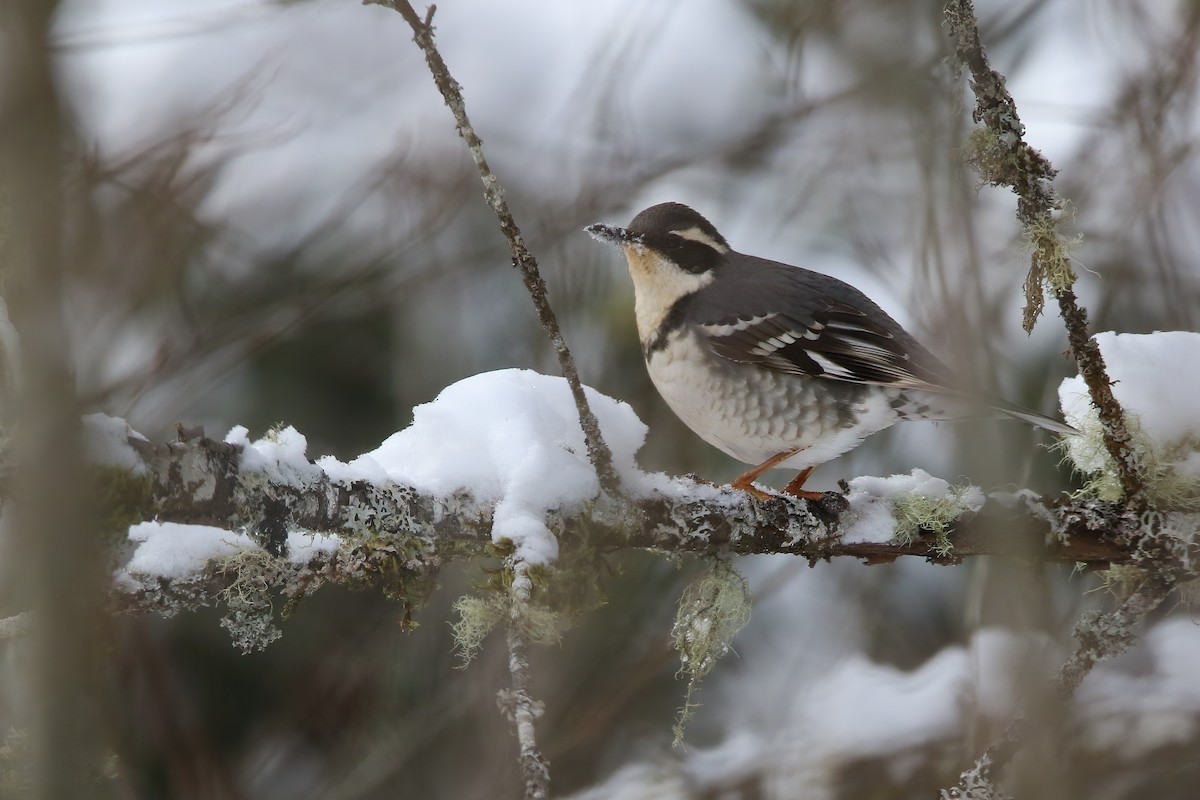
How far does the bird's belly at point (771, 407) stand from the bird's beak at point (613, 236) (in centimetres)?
48

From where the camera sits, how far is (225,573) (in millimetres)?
2730

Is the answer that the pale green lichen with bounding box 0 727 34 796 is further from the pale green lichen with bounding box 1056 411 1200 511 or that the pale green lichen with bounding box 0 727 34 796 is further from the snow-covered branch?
the pale green lichen with bounding box 1056 411 1200 511

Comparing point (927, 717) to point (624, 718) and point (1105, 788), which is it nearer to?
point (1105, 788)

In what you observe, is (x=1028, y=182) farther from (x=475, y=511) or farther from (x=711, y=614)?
(x=475, y=511)

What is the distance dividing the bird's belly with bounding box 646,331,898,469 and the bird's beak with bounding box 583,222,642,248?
48cm

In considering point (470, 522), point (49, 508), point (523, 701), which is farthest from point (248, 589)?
point (49, 508)

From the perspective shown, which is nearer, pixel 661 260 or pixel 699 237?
pixel 661 260

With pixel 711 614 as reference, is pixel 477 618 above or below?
below

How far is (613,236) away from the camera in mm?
4031

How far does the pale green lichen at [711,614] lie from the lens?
319 centimetres

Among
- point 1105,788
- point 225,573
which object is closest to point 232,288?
point 225,573

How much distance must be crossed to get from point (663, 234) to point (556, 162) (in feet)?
5.87

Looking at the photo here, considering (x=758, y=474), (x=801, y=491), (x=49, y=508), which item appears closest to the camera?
(x=49, y=508)

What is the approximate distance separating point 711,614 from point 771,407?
92 centimetres
